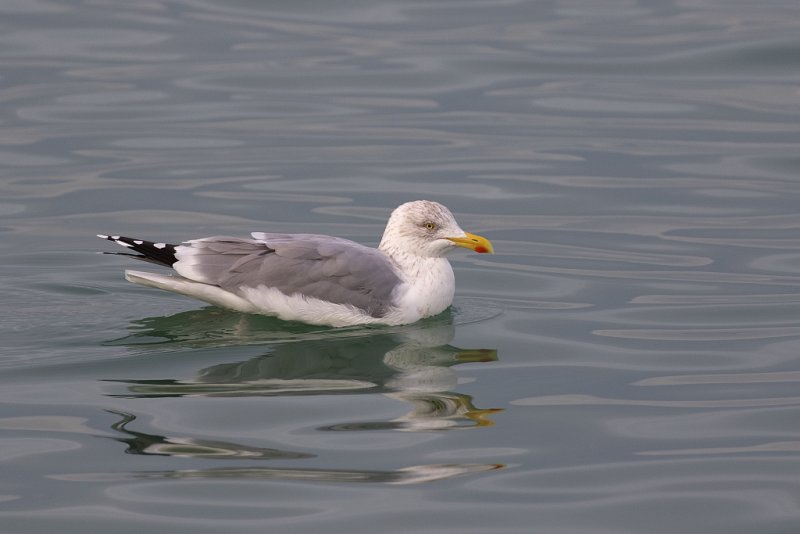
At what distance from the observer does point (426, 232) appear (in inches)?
444

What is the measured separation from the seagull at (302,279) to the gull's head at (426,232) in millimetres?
78

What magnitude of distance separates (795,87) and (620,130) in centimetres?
309

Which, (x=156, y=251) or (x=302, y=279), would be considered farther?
(x=156, y=251)

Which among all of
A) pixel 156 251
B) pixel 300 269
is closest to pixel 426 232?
pixel 300 269

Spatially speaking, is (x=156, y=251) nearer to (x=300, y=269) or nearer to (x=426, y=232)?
(x=300, y=269)

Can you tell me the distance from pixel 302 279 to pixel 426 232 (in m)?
1.04

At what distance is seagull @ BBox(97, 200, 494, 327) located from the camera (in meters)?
10.8

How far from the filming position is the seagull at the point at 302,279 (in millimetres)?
10805

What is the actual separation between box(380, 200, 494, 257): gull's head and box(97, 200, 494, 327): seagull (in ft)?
0.26

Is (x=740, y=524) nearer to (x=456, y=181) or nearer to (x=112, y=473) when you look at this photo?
(x=112, y=473)

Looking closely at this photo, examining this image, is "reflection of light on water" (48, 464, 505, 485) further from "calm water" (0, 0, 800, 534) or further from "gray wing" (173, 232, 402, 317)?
"gray wing" (173, 232, 402, 317)

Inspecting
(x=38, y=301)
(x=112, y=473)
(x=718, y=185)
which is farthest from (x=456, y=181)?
(x=112, y=473)

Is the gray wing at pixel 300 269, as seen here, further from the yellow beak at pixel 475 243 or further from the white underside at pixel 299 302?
the yellow beak at pixel 475 243

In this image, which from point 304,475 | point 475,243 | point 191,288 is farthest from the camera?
point 475,243
